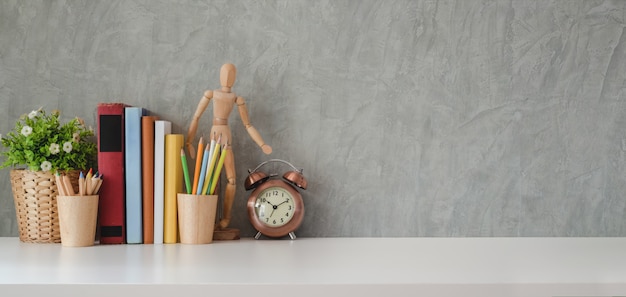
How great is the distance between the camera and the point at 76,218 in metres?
1.49

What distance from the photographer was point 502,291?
1.08 meters

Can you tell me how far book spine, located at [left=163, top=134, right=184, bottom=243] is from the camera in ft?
5.16

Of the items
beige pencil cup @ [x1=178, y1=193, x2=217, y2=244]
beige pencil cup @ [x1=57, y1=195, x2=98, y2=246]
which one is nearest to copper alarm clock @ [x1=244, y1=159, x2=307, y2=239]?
beige pencil cup @ [x1=178, y1=193, x2=217, y2=244]

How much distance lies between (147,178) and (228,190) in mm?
193

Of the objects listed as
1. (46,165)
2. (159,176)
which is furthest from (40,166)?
(159,176)

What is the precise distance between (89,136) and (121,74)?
0.56 feet

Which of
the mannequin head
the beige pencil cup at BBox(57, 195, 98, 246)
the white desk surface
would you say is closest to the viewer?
the white desk surface

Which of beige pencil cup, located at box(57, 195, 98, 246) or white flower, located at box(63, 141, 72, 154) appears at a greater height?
white flower, located at box(63, 141, 72, 154)

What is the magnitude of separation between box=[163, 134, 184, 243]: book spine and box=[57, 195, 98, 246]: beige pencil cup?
0.16 metres

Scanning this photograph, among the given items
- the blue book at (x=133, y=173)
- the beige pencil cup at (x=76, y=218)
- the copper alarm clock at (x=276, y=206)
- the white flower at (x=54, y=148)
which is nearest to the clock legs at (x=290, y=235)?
the copper alarm clock at (x=276, y=206)

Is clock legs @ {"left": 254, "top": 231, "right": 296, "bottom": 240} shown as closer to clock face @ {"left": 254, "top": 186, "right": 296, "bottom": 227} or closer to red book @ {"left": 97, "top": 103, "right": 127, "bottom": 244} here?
clock face @ {"left": 254, "top": 186, "right": 296, "bottom": 227}

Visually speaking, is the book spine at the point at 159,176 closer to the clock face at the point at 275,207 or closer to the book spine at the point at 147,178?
the book spine at the point at 147,178

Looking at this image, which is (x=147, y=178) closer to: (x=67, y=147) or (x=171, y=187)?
(x=171, y=187)

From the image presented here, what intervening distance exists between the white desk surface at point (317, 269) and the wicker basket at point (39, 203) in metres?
0.04
